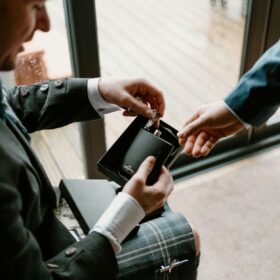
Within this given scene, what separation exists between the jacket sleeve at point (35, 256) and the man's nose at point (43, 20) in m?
0.29

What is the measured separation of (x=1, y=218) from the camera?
25.7 inches

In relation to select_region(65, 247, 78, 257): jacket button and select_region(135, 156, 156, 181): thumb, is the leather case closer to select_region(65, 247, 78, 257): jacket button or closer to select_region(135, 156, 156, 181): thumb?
select_region(135, 156, 156, 181): thumb

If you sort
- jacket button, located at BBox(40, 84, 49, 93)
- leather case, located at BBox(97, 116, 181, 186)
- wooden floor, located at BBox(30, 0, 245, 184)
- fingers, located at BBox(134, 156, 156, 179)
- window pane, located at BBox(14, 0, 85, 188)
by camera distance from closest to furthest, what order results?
fingers, located at BBox(134, 156, 156, 179) → leather case, located at BBox(97, 116, 181, 186) → jacket button, located at BBox(40, 84, 49, 93) → window pane, located at BBox(14, 0, 85, 188) → wooden floor, located at BBox(30, 0, 245, 184)

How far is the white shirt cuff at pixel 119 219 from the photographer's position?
0.81 m

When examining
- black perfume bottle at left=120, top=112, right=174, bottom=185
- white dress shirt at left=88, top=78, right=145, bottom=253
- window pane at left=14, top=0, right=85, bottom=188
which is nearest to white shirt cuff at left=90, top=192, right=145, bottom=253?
white dress shirt at left=88, top=78, right=145, bottom=253

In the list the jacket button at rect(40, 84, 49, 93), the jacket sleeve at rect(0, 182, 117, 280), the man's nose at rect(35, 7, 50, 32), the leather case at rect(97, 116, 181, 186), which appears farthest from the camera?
the jacket button at rect(40, 84, 49, 93)

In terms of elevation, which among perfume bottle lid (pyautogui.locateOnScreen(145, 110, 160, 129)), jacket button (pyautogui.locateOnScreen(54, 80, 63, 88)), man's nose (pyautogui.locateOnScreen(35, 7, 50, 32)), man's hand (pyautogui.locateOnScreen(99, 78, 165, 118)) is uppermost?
man's nose (pyautogui.locateOnScreen(35, 7, 50, 32))

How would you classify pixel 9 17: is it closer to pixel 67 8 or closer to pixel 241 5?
pixel 67 8

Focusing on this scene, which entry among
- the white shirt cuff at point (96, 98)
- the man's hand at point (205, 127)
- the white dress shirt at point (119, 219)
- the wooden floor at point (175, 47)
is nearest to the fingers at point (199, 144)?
the man's hand at point (205, 127)

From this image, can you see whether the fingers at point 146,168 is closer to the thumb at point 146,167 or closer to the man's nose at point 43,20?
the thumb at point 146,167

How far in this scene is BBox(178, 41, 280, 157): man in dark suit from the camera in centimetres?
109

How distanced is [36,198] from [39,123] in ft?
1.15

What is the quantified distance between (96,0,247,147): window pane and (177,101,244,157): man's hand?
36.6 inches

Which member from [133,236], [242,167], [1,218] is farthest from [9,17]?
[242,167]
